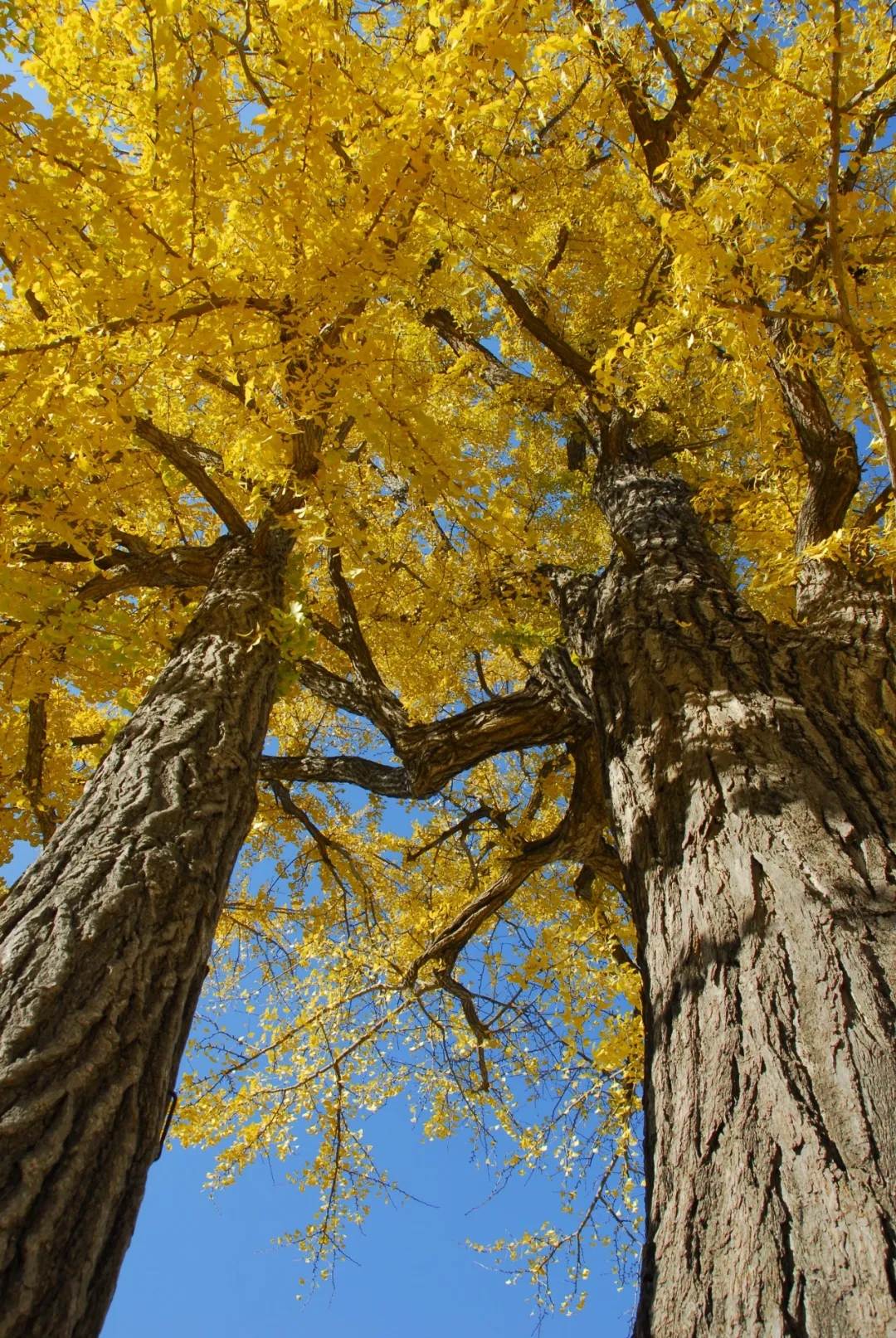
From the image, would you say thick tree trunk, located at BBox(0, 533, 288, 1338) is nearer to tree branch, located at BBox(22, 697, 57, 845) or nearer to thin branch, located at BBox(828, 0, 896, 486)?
thin branch, located at BBox(828, 0, 896, 486)

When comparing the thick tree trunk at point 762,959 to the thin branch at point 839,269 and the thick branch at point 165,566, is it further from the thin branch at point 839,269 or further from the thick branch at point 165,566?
the thick branch at point 165,566

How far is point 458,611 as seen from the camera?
206 inches

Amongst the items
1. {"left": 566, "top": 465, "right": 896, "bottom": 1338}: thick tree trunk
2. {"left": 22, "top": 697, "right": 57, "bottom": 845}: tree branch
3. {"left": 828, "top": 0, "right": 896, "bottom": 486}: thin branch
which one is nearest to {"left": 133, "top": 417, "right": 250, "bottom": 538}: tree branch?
{"left": 22, "top": 697, "right": 57, "bottom": 845}: tree branch

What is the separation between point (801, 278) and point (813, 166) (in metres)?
0.71

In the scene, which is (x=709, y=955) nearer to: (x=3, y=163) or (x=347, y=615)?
(x=3, y=163)

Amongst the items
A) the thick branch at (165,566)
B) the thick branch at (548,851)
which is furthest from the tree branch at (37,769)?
the thick branch at (548,851)

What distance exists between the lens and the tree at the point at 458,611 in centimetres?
154

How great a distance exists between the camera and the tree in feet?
5.06

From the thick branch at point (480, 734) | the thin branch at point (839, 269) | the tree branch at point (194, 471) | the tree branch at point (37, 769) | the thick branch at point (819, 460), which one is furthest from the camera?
the tree branch at point (37, 769)

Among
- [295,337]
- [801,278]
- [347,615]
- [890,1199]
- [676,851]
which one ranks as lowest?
[890,1199]

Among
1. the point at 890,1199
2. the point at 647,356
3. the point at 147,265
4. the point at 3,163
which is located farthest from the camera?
the point at 647,356

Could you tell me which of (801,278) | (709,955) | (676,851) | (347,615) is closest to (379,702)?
(347,615)

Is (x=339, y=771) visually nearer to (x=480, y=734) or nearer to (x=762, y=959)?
(x=480, y=734)

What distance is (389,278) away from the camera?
2.56 metres
